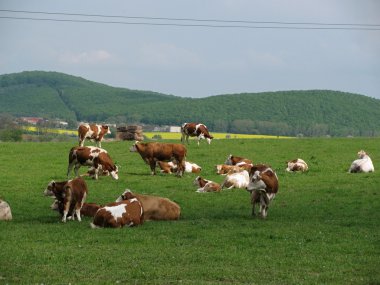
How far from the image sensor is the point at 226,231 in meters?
16.5

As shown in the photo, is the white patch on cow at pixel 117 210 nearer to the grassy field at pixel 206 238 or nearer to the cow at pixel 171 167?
the grassy field at pixel 206 238

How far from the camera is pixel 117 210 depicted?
57.1ft

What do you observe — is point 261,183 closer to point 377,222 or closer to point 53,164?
point 377,222

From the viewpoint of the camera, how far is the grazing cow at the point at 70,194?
731 inches

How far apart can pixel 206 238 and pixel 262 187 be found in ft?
12.3

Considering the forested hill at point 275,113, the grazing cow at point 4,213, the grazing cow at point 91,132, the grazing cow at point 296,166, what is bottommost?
the grazing cow at point 4,213

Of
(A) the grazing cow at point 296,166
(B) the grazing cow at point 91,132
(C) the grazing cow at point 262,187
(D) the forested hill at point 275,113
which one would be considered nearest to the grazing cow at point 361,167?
(A) the grazing cow at point 296,166

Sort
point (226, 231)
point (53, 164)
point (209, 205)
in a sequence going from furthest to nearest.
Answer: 1. point (53, 164)
2. point (209, 205)
3. point (226, 231)

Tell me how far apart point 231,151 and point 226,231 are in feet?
78.4

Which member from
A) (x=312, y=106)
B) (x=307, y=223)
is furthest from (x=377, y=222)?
(x=312, y=106)

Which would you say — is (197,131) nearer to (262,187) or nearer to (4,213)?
(262,187)

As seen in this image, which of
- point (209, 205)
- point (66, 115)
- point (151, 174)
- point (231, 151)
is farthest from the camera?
point (66, 115)

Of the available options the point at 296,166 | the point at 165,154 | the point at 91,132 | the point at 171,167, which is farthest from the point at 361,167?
the point at 91,132

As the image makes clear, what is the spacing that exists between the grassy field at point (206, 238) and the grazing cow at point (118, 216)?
1.08 ft
